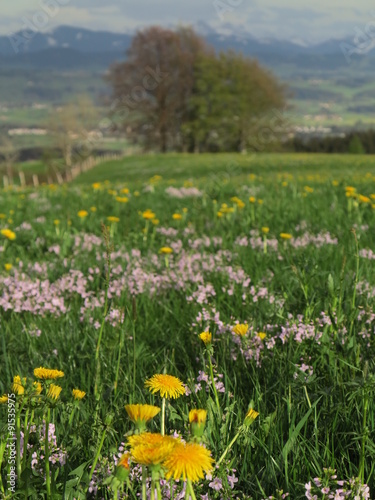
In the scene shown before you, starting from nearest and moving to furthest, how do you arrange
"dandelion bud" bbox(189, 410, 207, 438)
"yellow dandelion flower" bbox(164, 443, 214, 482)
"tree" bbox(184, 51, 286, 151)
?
"yellow dandelion flower" bbox(164, 443, 214, 482)
"dandelion bud" bbox(189, 410, 207, 438)
"tree" bbox(184, 51, 286, 151)

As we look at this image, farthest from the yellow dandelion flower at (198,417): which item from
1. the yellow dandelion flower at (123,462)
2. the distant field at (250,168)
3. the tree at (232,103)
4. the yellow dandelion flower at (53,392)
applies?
the tree at (232,103)

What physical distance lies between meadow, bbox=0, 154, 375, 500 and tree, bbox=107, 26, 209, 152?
57091mm

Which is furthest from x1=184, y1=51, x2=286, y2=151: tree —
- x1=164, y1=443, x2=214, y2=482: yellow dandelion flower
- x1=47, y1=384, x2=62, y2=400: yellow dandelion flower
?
x1=164, y1=443, x2=214, y2=482: yellow dandelion flower

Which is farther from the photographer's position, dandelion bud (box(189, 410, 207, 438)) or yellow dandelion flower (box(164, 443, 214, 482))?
dandelion bud (box(189, 410, 207, 438))

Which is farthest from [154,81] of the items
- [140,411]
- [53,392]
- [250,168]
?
[140,411]

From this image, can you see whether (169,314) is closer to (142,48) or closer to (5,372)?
(5,372)

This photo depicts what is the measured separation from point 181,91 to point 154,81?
168 inches

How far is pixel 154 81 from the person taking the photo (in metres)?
59.0

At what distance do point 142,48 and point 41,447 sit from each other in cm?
6420

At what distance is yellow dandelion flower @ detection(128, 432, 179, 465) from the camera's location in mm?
875

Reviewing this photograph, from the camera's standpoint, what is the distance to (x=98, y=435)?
1412mm

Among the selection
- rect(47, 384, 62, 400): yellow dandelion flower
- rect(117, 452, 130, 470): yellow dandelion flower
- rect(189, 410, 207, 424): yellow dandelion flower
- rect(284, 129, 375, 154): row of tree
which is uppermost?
rect(189, 410, 207, 424): yellow dandelion flower

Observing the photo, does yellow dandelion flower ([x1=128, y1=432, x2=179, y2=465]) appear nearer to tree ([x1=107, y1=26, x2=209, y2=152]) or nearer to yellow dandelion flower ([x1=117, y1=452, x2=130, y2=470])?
yellow dandelion flower ([x1=117, y1=452, x2=130, y2=470])

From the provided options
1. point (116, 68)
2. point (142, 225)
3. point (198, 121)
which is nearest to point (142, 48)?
point (116, 68)
